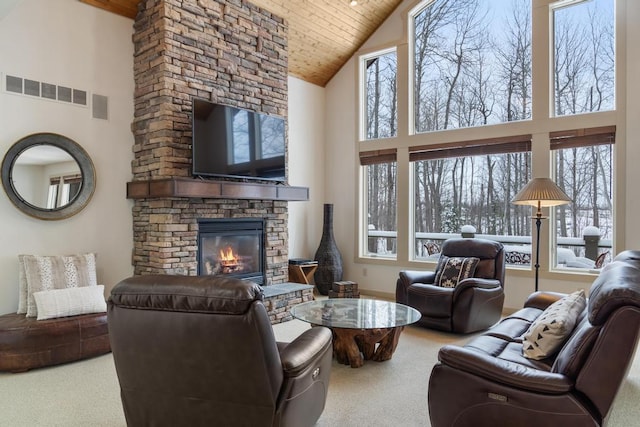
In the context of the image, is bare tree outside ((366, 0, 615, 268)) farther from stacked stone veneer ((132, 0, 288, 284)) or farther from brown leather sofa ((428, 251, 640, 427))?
brown leather sofa ((428, 251, 640, 427))

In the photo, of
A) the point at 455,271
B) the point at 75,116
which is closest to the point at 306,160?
the point at 455,271

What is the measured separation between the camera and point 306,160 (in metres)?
6.94

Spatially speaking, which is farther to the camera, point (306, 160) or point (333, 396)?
point (306, 160)

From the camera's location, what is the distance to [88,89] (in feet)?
14.4

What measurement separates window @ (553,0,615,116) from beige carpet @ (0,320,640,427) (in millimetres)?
3010

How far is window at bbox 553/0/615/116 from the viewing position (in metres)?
4.90

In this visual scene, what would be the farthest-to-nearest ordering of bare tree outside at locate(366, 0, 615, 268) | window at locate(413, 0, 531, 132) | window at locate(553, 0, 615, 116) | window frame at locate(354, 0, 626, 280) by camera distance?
window at locate(413, 0, 531, 132) < bare tree outside at locate(366, 0, 615, 268) < window at locate(553, 0, 615, 116) < window frame at locate(354, 0, 626, 280)

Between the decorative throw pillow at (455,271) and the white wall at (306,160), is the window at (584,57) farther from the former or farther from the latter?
the white wall at (306,160)

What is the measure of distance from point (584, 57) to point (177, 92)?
480cm

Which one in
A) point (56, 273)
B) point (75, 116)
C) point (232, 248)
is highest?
point (75, 116)

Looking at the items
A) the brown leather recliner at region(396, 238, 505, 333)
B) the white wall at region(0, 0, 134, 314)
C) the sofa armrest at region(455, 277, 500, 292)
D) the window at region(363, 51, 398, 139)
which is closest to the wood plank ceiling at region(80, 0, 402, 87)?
the window at region(363, 51, 398, 139)

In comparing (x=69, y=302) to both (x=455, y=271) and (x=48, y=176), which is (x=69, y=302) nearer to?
(x=48, y=176)

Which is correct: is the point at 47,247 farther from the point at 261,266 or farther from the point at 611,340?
the point at 611,340

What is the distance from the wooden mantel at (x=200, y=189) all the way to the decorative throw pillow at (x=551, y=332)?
329 cm
